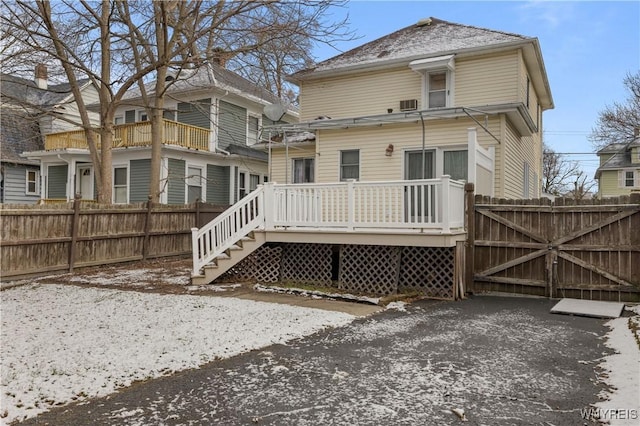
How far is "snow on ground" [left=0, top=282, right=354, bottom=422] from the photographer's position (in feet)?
12.9

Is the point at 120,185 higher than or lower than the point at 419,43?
lower

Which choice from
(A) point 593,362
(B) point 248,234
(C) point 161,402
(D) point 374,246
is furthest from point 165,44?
(A) point 593,362

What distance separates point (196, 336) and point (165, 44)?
10.1 meters

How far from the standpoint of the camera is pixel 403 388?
384cm

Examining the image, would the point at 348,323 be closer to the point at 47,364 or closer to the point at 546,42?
the point at 47,364

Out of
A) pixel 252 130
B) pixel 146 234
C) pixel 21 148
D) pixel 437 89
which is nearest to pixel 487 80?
pixel 437 89

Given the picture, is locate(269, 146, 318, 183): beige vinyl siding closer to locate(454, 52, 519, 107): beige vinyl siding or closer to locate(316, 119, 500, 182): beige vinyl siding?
locate(316, 119, 500, 182): beige vinyl siding

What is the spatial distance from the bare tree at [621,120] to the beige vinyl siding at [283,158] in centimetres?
2069

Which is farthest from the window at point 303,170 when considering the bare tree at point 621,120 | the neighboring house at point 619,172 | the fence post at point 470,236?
the neighboring house at point 619,172

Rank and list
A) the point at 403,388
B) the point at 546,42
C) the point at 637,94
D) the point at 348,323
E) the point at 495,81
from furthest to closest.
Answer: the point at 637,94 < the point at 546,42 < the point at 495,81 < the point at 348,323 < the point at 403,388

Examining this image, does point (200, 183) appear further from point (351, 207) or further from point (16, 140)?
point (351, 207)

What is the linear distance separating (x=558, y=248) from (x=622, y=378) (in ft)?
14.7

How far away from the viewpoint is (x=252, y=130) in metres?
22.3

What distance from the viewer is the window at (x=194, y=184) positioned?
19.7 metres
